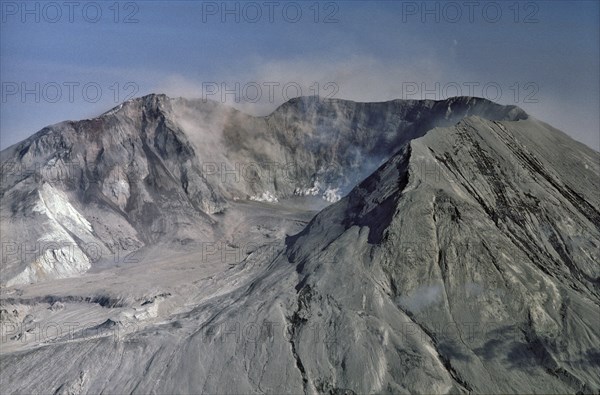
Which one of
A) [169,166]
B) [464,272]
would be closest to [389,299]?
[464,272]

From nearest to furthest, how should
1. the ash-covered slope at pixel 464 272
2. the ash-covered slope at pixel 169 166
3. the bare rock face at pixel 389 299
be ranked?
the ash-covered slope at pixel 464 272, the bare rock face at pixel 389 299, the ash-covered slope at pixel 169 166

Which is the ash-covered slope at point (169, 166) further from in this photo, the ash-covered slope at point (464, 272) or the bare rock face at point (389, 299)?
the ash-covered slope at point (464, 272)

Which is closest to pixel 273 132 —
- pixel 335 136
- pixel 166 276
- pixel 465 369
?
pixel 335 136

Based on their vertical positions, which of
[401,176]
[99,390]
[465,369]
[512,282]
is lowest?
[99,390]

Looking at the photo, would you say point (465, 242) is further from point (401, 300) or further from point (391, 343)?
point (391, 343)

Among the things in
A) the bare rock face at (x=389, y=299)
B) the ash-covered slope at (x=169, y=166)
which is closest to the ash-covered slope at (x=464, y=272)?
the bare rock face at (x=389, y=299)

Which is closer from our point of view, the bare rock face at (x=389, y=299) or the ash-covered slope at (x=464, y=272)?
the ash-covered slope at (x=464, y=272)
